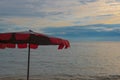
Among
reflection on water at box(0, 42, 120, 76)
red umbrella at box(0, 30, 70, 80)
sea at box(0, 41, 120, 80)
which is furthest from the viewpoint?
reflection on water at box(0, 42, 120, 76)

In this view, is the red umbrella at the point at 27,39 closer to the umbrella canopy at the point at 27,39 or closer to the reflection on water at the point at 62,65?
the umbrella canopy at the point at 27,39

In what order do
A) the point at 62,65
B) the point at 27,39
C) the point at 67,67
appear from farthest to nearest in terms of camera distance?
the point at 62,65 < the point at 67,67 < the point at 27,39

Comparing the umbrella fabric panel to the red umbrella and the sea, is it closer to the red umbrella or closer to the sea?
the red umbrella

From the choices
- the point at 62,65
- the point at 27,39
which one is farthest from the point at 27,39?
the point at 62,65

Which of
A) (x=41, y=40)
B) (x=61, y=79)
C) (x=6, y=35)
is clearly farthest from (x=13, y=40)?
(x=61, y=79)

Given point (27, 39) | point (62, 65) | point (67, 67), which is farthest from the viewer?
point (62, 65)

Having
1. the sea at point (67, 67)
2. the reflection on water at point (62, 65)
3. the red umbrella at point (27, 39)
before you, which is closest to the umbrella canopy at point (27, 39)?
the red umbrella at point (27, 39)

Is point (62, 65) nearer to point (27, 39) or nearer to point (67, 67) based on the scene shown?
point (67, 67)

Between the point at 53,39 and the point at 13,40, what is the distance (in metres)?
1.36

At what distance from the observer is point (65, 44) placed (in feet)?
35.1

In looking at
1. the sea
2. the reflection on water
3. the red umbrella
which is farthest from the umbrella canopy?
the reflection on water

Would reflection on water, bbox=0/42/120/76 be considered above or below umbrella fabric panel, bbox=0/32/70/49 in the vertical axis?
below

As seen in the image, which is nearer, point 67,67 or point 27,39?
point 27,39

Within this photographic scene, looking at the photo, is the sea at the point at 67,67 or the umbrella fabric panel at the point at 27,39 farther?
the sea at the point at 67,67
